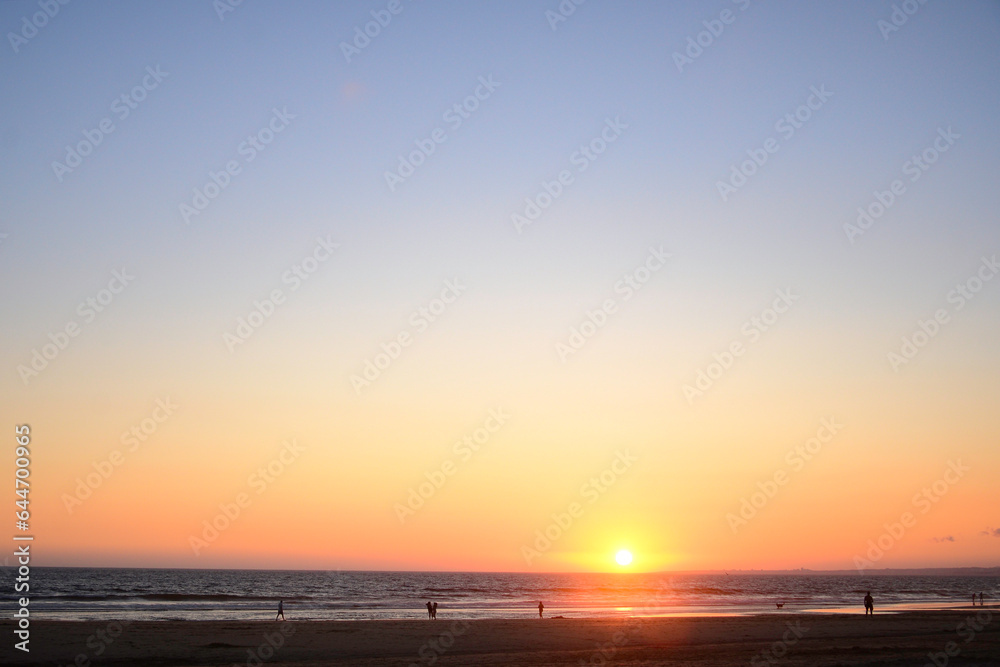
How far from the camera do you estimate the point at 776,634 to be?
Result: 3625cm

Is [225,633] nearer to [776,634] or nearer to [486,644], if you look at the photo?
[486,644]

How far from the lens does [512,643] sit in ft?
107

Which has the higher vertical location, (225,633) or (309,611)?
(309,611)

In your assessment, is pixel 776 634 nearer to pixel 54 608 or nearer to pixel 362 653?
pixel 362 653

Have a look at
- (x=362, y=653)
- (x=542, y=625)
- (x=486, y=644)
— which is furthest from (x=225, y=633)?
(x=542, y=625)

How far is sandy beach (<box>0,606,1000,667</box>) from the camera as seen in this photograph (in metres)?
25.8

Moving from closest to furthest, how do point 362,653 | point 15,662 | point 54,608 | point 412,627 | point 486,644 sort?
1. point 15,662
2. point 362,653
3. point 486,644
4. point 412,627
5. point 54,608

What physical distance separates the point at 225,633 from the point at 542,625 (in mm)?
16856

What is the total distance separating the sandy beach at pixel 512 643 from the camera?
2580cm

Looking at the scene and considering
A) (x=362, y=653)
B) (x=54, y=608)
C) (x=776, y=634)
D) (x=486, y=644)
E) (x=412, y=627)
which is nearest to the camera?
(x=362, y=653)

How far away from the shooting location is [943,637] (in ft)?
109

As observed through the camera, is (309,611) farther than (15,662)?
Yes

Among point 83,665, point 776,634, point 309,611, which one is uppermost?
point 309,611

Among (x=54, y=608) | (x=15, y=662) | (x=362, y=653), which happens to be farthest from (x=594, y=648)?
(x=54, y=608)
